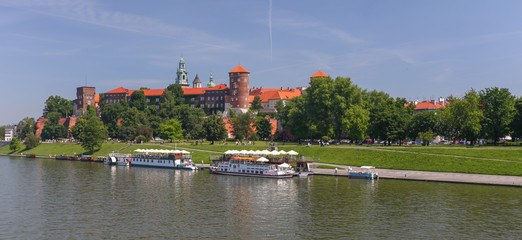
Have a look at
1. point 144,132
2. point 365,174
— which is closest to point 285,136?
point 144,132

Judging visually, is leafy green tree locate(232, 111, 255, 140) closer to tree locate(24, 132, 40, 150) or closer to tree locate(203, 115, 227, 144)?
tree locate(203, 115, 227, 144)

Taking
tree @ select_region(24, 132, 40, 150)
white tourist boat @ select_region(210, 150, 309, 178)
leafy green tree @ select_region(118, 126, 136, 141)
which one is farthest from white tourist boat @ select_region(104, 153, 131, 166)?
tree @ select_region(24, 132, 40, 150)

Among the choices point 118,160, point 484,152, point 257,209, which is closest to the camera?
point 257,209

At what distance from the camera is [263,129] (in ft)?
506

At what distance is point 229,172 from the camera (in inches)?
3477

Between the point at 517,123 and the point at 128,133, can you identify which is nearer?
the point at 517,123

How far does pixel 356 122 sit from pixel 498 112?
94.5ft

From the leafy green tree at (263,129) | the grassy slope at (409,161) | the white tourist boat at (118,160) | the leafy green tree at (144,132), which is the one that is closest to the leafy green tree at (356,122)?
the grassy slope at (409,161)

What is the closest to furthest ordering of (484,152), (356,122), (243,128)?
(484,152) < (356,122) < (243,128)

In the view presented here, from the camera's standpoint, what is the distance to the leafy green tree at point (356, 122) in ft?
360

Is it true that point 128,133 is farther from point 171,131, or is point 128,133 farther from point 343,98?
point 343,98

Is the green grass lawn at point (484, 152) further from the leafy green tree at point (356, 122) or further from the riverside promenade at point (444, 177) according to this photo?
the leafy green tree at point (356, 122)

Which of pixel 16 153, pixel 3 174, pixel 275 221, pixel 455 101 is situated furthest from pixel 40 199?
pixel 16 153

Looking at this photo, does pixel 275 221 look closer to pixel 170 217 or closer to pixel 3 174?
pixel 170 217
